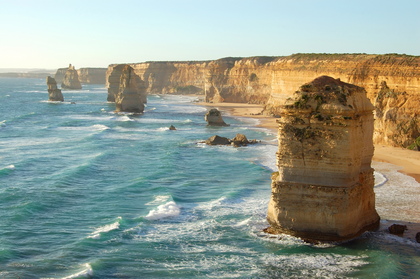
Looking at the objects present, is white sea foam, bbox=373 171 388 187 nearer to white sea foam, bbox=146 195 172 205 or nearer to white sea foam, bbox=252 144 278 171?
white sea foam, bbox=252 144 278 171

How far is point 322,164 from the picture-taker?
1962 centimetres

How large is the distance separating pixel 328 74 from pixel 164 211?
3793 cm

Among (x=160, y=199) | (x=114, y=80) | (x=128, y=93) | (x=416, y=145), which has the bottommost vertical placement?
(x=160, y=199)

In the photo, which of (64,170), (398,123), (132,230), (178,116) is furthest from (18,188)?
(178,116)

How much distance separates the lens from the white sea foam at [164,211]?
23.9 meters

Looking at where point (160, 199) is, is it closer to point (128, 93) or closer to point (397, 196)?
point (397, 196)

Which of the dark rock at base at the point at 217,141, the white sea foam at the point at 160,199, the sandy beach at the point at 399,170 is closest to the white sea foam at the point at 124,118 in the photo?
the sandy beach at the point at 399,170

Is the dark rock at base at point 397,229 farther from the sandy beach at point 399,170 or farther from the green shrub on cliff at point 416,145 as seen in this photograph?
the green shrub on cliff at point 416,145

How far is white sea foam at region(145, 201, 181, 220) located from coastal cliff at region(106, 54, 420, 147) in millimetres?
23599

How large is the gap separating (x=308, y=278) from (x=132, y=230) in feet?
27.0

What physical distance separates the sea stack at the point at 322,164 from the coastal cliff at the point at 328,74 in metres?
23.4

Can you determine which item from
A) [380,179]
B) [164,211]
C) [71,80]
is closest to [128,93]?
[380,179]

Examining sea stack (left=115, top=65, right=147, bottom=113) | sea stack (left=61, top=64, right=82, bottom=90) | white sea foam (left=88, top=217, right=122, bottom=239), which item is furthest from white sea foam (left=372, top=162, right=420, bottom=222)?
sea stack (left=61, top=64, right=82, bottom=90)

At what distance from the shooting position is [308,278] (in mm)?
16750
